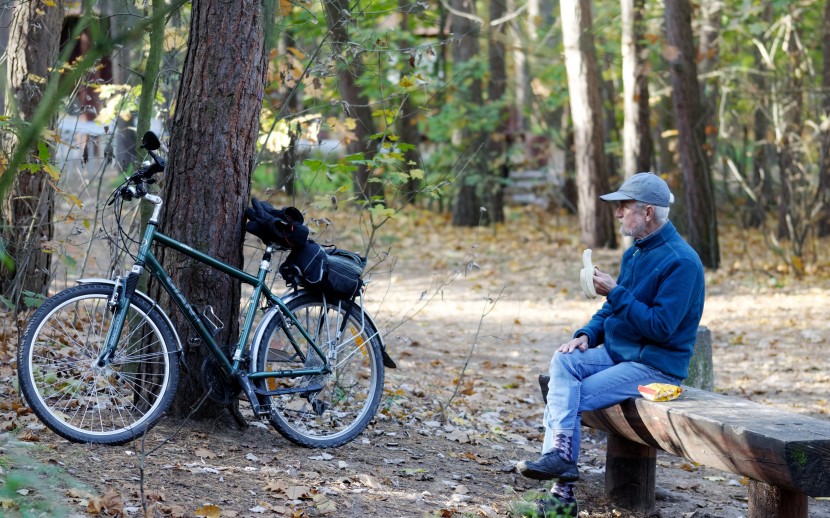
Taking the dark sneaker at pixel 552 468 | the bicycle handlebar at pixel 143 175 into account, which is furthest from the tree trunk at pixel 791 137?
the bicycle handlebar at pixel 143 175

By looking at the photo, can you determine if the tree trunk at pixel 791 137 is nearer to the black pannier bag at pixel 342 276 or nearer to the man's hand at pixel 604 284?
the man's hand at pixel 604 284

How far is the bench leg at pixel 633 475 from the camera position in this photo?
198 inches

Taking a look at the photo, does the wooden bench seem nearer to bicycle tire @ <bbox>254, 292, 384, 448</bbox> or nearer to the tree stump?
bicycle tire @ <bbox>254, 292, 384, 448</bbox>

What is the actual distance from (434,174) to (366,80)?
6993 mm

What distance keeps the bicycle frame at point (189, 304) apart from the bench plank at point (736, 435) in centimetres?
171

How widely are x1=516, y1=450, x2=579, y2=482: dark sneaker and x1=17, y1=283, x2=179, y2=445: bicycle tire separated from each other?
71.9 inches

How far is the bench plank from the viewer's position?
12.2ft

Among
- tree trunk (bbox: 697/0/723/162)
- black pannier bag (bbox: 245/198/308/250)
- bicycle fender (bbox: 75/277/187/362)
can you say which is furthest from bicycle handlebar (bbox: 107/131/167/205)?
tree trunk (bbox: 697/0/723/162)

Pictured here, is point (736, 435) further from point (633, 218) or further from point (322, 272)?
point (322, 272)

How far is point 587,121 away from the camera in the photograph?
15461 mm

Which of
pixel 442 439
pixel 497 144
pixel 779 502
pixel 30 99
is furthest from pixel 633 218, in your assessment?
pixel 497 144

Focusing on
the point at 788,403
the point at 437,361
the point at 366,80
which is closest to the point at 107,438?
the point at 437,361

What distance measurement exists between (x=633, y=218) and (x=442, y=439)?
2.05m

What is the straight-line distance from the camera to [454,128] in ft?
64.6
